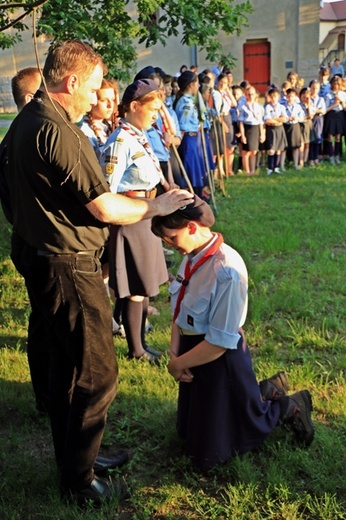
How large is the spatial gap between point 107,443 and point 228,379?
949 millimetres

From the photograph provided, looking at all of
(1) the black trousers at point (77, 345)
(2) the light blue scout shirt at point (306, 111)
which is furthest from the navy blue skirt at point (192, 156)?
(1) the black trousers at point (77, 345)

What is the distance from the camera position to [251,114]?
1137cm

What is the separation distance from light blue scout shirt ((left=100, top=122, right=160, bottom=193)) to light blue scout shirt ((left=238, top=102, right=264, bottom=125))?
7972mm

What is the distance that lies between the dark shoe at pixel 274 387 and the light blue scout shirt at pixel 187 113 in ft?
17.3

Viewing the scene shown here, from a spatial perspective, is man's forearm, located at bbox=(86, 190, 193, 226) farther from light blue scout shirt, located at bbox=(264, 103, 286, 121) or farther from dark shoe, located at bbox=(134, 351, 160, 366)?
light blue scout shirt, located at bbox=(264, 103, 286, 121)

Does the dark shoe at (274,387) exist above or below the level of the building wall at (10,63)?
below

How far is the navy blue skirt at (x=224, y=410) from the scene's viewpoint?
2.78 m

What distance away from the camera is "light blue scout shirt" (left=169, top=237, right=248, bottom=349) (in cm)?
254

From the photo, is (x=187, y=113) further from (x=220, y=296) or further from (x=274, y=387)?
(x=220, y=296)

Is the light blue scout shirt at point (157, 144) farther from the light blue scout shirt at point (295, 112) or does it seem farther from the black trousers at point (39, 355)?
the light blue scout shirt at point (295, 112)

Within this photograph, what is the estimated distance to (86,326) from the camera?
2.44 meters

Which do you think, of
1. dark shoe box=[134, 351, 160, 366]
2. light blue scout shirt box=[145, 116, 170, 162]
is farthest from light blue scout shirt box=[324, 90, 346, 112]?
dark shoe box=[134, 351, 160, 366]

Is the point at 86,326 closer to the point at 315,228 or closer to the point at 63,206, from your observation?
the point at 63,206

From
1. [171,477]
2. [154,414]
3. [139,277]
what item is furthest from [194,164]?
[171,477]
